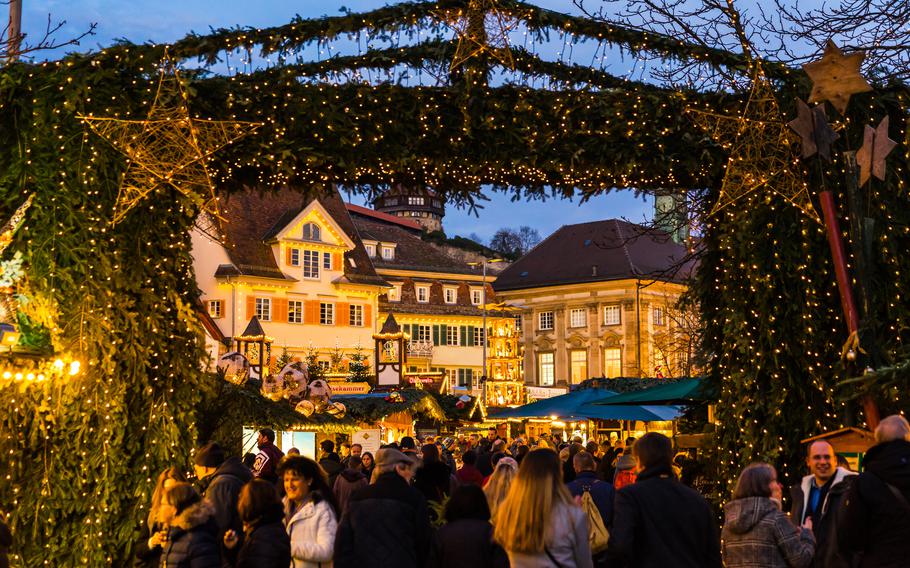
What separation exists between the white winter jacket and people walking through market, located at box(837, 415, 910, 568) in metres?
3.15

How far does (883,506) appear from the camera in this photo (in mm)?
6961

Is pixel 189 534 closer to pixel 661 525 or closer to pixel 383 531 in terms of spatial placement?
pixel 383 531

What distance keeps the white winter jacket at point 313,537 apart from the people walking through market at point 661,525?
1.93m

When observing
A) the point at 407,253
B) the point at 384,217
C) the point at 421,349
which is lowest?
the point at 421,349

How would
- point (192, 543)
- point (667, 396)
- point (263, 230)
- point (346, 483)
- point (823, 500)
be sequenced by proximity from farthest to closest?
point (263, 230) < point (667, 396) < point (346, 483) < point (823, 500) < point (192, 543)

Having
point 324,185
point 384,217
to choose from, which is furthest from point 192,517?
point 384,217

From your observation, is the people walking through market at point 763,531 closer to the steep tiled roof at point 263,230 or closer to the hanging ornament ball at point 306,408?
the hanging ornament ball at point 306,408

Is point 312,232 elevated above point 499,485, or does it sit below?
above

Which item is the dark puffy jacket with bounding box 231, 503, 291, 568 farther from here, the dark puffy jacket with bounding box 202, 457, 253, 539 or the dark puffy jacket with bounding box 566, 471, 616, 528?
the dark puffy jacket with bounding box 566, 471, 616, 528

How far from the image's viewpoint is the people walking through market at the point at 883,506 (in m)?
6.96

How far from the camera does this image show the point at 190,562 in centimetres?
786

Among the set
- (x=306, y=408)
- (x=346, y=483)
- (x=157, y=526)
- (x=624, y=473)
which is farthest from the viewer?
(x=306, y=408)

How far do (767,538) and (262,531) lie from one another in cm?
304

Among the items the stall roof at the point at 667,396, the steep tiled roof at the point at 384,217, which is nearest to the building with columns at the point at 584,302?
the steep tiled roof at the point at 384,217
